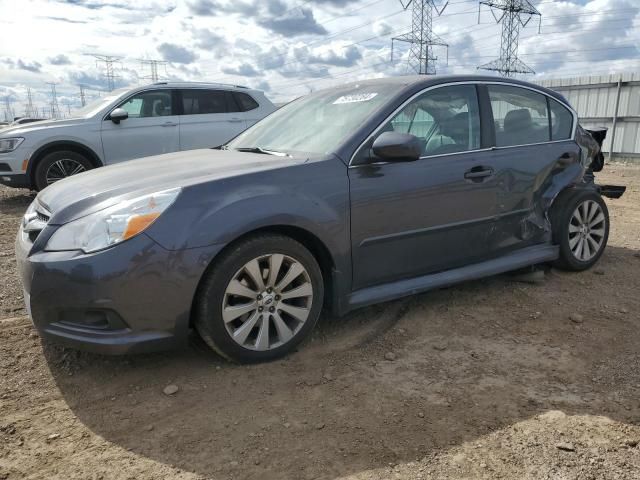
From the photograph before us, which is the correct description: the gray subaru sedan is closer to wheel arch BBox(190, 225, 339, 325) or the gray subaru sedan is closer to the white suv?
wheel arch BBox(190, 225, 339, 325)

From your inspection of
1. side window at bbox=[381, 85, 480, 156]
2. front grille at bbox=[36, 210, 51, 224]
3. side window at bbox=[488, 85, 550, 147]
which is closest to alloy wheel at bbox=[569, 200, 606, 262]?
side window at bbox=[488, 85, 550, 147]

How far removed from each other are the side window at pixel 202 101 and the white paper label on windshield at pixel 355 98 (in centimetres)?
544

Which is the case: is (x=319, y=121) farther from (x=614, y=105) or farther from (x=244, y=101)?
(x=614, y=105)

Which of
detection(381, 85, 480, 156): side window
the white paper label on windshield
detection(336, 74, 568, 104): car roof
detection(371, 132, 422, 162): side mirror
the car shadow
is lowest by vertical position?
the car shadow

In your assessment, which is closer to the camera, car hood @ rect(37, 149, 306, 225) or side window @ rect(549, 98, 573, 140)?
car hood @ rect(37, 149, 306, 225)

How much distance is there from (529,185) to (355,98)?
1538 mm

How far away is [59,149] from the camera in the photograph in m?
7.87

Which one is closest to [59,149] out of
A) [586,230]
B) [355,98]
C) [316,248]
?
[355,98]

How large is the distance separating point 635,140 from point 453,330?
557 inches

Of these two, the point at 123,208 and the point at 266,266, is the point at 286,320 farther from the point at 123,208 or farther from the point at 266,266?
the point at 123,208

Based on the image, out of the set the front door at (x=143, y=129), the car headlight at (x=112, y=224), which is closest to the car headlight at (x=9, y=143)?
the front door at (x=143, y=129)

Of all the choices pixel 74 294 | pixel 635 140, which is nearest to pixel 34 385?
pixel 74 294

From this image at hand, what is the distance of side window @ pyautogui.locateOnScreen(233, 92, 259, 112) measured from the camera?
30.2 feet

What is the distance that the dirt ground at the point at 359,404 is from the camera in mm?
2277
